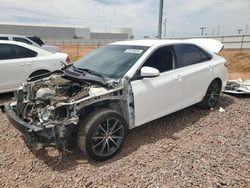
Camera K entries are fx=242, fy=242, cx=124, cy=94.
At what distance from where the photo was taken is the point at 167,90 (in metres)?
4.10

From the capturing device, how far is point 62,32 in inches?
3302

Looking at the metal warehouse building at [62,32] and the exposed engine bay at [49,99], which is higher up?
the metal warehouse building at [62,32]

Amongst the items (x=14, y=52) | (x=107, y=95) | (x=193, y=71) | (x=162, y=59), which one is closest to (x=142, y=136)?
(x=107, y=95)

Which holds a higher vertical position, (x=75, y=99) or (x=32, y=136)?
(x=75, y=99)

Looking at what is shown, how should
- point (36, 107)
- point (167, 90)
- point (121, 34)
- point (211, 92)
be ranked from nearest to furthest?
point (36, 107)
point (167, 90)
point (211, 92)
point (121, 34)

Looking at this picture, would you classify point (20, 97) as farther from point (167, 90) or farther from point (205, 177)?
point (205, 177)

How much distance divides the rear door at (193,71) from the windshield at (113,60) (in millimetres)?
895

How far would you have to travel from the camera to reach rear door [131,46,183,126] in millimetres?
3703

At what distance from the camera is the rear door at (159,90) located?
12.1ft

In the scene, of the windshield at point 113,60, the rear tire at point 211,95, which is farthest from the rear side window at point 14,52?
the rear tire at point 211,95

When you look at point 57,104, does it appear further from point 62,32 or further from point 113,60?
point 62,32

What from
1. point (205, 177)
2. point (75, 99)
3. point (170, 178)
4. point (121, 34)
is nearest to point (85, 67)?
point (75, 99)

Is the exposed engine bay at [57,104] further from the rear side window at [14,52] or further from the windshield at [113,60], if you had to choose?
the rear side window at [14,52]

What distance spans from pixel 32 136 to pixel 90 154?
79 centimetres
